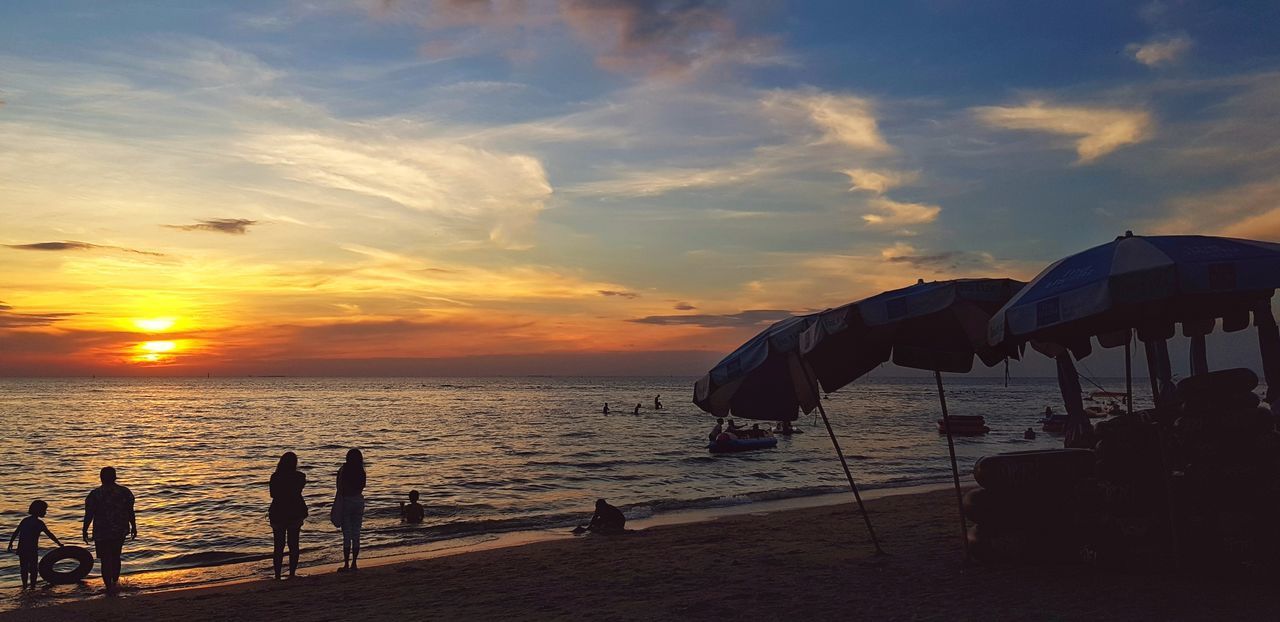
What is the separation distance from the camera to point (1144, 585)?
784 centimetres

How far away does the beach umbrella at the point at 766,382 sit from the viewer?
984 centimetres

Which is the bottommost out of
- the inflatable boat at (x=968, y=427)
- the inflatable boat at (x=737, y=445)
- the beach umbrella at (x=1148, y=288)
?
the inflatable boat at (x=968, y=427)

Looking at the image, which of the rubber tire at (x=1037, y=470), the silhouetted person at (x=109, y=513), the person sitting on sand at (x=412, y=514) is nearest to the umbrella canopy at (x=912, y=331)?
the rubber tire at (x=1037, y=470)

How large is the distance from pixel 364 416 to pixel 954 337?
89.3 m

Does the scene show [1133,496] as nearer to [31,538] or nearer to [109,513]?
[109,513]

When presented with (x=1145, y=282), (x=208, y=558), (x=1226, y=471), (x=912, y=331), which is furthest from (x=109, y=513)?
(x=1226, y=471)

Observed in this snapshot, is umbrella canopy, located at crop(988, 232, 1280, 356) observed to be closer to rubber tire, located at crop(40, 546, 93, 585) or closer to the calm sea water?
the calm sea water

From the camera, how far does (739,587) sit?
983 cm

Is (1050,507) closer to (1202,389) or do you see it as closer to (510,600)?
(1202,389)

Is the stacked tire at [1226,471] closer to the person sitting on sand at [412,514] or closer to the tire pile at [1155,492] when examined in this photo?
the tire pile at [1155,492]

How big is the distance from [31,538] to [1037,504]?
50.4 ft

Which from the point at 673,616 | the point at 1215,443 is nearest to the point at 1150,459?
the point at 1215,443

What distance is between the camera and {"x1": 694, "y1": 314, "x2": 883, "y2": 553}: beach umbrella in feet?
32.3

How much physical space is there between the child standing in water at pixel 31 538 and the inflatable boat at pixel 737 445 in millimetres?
30874
